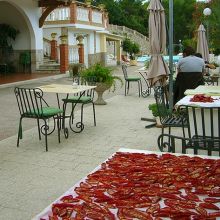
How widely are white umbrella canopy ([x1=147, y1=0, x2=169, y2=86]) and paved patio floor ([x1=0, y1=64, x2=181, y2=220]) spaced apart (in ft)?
3.39

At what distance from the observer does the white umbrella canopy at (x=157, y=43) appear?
7996 mm

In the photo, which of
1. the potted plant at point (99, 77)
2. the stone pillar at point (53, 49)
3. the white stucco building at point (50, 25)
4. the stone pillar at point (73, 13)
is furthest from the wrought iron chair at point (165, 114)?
the stone pillar at point (73, 13)

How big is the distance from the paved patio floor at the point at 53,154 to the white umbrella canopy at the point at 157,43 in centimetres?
103

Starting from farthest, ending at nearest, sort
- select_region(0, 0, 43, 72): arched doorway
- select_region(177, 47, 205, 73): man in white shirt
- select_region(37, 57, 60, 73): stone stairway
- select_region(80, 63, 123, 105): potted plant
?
select_region(37, 57, 60, 73): stone stairway
select_region(0, 0, 43, 72): arched doorway
select_region(80, 63, 123, 105): potted plant
select_region(177, 47, 205, 73): man in white shirt

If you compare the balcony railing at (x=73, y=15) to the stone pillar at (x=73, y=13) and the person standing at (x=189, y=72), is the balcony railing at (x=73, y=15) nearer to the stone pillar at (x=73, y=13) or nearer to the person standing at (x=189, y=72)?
the stone pillar at (x=73, y=13)

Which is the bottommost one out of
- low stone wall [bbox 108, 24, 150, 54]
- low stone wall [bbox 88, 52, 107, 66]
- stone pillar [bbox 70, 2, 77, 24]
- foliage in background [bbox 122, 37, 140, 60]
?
low stone wall [bbox 88, 52, 107, 66]

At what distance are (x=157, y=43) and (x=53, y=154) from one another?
3.15 meters

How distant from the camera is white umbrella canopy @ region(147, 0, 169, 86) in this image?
7996 millimetres

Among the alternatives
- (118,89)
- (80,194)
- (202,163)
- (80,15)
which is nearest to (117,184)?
(80,194)

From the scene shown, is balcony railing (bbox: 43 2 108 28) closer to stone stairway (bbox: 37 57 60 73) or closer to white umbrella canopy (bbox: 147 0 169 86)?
stone stairway (bbox: 37 57 60 73)

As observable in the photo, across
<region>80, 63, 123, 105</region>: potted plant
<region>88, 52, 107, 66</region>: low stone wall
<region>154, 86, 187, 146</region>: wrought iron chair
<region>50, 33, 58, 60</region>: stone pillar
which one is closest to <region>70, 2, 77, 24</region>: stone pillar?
<region>50, 33, 58, 60</region>: stone pillar

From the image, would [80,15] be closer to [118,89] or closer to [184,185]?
[118,89]

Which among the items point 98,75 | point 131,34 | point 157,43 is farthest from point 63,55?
point 131,34

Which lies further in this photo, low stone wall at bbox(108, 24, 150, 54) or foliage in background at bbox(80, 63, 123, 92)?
low stone wall at bbox(108, 24, 150, 54)
